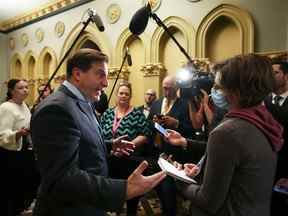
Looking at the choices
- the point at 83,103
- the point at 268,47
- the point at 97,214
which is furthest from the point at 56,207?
the point at 268,47

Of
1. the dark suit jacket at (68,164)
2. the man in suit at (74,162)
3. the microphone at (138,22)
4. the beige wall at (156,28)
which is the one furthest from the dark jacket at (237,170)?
the beige wall at (156,28)

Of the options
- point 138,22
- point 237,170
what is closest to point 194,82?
point 138,22

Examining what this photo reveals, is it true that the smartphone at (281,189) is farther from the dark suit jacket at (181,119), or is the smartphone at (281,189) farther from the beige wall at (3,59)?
the beige wall at (3,59)

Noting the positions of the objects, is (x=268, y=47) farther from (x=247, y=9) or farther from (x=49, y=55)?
(x=49, y=55)

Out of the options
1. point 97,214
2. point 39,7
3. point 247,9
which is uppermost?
point 39,7

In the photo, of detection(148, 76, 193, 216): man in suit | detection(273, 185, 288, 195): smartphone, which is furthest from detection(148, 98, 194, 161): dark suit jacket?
detection(273, 185, 288, 195): smartphone

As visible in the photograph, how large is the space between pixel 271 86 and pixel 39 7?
22.8 feet

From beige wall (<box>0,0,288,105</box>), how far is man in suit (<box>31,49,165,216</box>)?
3.18m

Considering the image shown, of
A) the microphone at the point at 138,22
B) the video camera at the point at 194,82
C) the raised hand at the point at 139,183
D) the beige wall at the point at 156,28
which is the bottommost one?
the raised hand at the point at 139,183

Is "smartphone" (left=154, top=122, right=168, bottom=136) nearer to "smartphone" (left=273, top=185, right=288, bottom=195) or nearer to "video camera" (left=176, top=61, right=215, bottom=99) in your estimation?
"video camera" (left=176, top=61, right=215, bottom=99)

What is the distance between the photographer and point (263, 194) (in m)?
1.18

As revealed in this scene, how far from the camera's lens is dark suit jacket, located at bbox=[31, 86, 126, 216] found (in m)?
1.14

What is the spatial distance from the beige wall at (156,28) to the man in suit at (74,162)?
3179mm

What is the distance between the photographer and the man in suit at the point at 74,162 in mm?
1141
